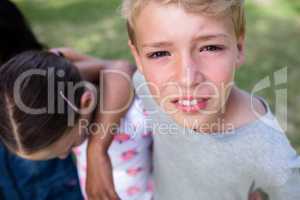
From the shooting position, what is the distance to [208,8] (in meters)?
1.16

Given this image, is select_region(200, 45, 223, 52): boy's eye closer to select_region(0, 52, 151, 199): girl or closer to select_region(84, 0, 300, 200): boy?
select_region(84, 0, 300, 200): boy

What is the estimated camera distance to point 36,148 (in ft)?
5.08

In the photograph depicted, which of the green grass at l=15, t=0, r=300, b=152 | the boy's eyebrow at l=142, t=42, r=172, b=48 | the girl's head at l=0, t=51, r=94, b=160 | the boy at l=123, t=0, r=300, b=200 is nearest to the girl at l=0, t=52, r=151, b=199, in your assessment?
the girl's head at l=0, t=51, r=94, b=160

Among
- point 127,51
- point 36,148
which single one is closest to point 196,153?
point 36,148

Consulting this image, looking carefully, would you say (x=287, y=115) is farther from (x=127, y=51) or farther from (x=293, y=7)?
(x=293, y=7)

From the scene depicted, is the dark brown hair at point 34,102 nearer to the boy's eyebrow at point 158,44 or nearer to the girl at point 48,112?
the girl at point 48,112

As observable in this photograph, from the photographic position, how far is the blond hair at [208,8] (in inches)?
45.7

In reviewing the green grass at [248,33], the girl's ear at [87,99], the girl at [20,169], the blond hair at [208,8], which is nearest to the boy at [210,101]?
the blond hair at [208,8]

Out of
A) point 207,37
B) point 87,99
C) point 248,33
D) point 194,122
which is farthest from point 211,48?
point 248,33

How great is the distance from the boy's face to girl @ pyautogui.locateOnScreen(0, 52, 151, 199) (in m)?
0.35

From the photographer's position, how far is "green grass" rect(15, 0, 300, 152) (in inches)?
135

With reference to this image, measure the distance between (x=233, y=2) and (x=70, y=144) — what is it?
0.84 meters

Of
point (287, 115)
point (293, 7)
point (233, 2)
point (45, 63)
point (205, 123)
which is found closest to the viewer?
point (233, 2)

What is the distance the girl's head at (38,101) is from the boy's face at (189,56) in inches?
13.7
